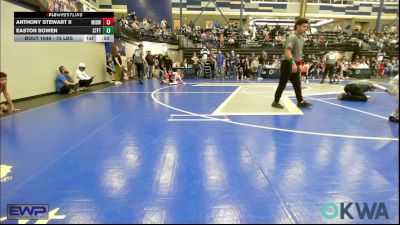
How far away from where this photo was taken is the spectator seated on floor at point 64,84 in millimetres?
9648

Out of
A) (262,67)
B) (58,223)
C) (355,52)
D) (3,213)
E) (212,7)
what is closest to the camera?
(58,223)

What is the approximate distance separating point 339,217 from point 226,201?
856 millimetres

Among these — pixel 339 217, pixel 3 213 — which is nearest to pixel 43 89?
pixel 3 213

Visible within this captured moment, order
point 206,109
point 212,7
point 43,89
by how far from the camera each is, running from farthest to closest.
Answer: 1. point 212,7
2. point 43,89
3. point 206,109

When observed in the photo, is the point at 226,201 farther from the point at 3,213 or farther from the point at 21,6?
the point at 21,6

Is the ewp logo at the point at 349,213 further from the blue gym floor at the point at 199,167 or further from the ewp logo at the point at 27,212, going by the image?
the ewp logo at the point at 27,212

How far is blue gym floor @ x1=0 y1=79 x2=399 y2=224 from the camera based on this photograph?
220 centimetres

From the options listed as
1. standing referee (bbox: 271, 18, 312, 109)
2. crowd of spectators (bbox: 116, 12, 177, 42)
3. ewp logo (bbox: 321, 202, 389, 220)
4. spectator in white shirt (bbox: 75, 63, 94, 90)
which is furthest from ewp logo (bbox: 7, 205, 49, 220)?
crowd of spectators (bbox: 116, 12, 177, 42)

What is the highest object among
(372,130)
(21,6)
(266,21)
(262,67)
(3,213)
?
(266,21)

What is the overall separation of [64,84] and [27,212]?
8395 millimetres

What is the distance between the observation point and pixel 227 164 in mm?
3158

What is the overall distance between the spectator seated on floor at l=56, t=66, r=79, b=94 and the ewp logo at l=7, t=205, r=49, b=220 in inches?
323

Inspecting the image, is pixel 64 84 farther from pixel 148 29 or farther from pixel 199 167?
pixel 148 29
